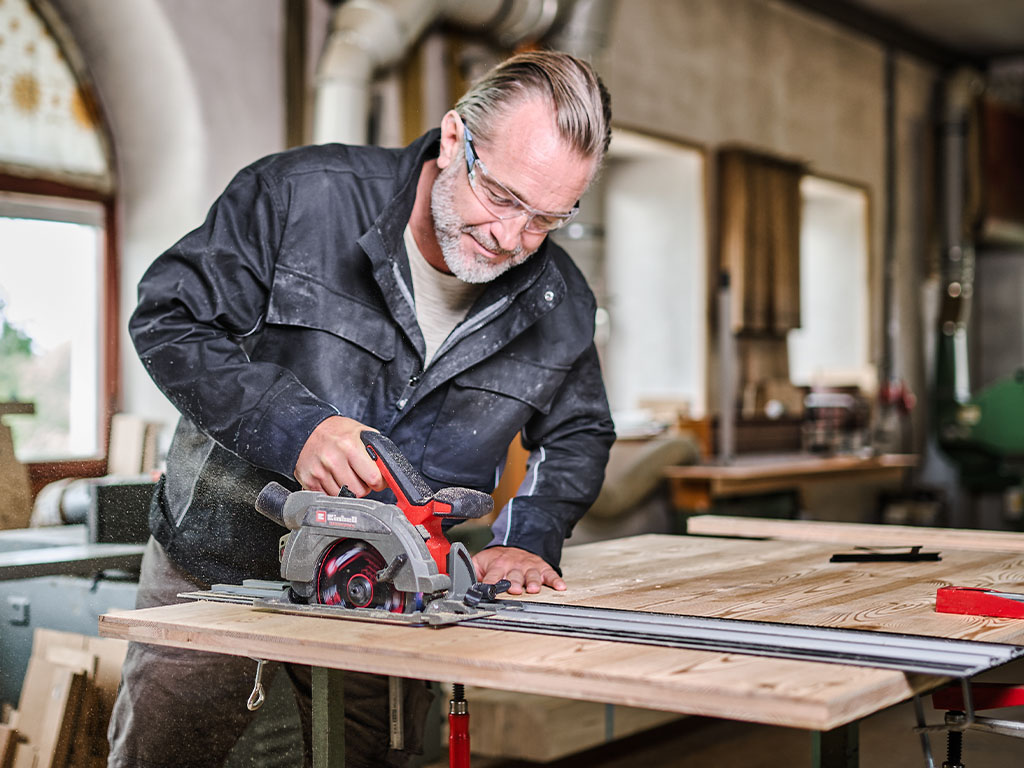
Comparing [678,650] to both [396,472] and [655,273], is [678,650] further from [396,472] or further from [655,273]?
[655,273]

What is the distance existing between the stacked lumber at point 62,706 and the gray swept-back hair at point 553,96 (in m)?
1.07

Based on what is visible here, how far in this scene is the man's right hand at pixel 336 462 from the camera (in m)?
1.48

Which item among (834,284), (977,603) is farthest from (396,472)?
(834,284)

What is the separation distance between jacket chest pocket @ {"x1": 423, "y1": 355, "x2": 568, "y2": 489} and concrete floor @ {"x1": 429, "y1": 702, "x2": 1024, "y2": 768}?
1795mm

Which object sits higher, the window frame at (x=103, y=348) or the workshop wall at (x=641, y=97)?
the workshop wall at (x=641, y=97)

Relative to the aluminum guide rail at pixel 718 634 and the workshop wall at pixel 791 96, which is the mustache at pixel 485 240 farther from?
the workshop wall at pixel 791 96

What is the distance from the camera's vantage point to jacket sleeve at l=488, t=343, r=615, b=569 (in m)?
1.89

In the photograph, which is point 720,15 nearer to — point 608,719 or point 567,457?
point 608,719

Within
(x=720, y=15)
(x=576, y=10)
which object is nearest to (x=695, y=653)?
Result: (x=576, y=10)

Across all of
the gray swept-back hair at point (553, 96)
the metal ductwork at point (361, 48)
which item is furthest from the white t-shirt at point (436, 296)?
the metal ductwork at point (361, 48)

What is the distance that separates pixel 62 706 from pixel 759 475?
3633mm

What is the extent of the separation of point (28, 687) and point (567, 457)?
1029mm

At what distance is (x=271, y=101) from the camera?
396 cm

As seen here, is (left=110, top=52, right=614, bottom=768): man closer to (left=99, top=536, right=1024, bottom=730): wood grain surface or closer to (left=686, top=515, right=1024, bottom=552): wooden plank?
(left=99, top=536, right=1024, bottom=730): wood grain surface
